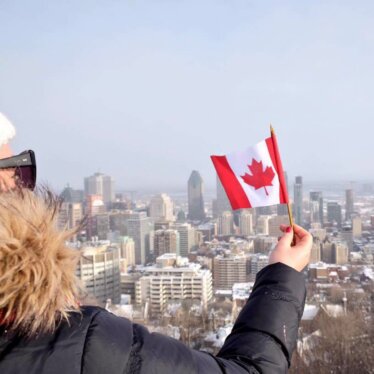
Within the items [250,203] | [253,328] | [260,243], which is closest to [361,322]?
[250,203]

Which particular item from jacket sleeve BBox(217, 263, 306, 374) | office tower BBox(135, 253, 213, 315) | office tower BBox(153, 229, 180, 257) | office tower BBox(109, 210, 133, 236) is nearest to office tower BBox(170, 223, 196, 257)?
office tower BBox(153, 229, 180, 257)

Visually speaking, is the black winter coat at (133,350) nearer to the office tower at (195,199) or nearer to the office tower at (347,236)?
the office tower at (347,236)

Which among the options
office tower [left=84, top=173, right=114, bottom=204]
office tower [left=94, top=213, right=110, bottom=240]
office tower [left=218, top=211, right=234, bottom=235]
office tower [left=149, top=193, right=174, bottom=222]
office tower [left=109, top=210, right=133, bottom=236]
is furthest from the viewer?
office tower [left=84, top=173, right=114, bottom=204]

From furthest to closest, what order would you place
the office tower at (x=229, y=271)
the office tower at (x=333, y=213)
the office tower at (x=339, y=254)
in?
the office tower at (x=333, y=213)
the office tower at (x=339, y=254)
the office tower at (x=229, y=271)

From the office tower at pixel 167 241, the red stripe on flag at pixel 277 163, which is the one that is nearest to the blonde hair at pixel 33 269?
the red stripe on flag at pixel 277 163

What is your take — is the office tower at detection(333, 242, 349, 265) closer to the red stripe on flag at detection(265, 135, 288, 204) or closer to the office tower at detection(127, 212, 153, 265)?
the office tower at detection(127, 212, 153, 265)

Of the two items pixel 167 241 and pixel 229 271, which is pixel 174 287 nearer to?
pixel 229 271
